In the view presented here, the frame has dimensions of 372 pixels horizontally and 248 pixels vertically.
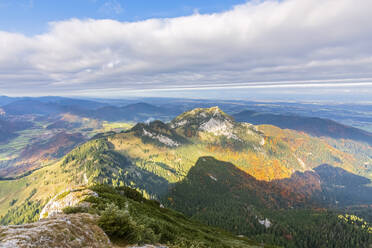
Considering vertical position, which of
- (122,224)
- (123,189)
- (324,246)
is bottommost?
(324,246)

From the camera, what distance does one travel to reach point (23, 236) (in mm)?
11422

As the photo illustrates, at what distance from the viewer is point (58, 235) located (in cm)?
1297

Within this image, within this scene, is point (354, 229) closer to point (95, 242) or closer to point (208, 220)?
point (208, 220)

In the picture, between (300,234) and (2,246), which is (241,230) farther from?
(2,246)

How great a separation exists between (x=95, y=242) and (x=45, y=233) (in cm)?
391

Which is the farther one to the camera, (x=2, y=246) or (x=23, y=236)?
(x=23, y=236)

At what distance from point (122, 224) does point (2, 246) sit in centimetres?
890

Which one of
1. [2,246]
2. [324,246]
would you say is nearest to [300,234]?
[324,246]

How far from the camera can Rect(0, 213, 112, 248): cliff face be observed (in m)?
11.2

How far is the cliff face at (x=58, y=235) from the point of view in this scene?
11156 millimetres

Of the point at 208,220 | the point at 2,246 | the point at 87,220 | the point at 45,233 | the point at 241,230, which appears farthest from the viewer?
the point at 208,220

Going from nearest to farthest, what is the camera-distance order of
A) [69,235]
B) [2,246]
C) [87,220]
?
1. [2,246]
2. [69,235]
3. [87,220]

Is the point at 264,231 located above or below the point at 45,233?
below

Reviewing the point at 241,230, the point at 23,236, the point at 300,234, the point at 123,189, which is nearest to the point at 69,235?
the point at 23,236
